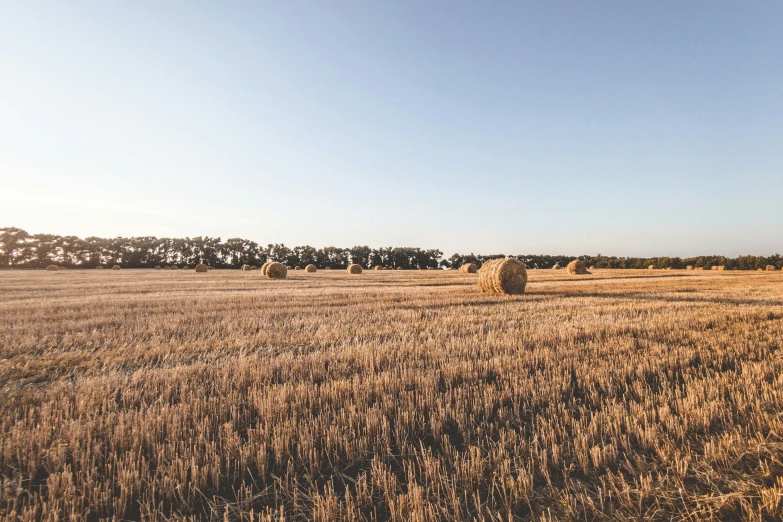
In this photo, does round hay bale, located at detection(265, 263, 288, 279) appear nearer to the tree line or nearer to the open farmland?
the open farmland

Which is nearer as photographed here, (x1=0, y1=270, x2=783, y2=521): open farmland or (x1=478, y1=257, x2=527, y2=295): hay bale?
(x1=0, y1=270, x2=783, y2=521): open farmland

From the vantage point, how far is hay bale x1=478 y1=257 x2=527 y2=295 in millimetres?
15625

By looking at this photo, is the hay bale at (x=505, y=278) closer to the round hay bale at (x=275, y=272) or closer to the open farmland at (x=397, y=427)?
the open farmland at (x=397, y=427)

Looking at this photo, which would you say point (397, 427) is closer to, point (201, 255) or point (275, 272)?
point (275, 272)

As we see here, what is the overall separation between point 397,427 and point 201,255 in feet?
343

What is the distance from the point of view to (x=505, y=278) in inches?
617

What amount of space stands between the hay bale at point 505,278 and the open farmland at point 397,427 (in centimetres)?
913

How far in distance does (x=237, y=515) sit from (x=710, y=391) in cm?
450

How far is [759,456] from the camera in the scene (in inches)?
A: 103

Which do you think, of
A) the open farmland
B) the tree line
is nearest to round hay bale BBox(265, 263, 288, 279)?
the open farmland

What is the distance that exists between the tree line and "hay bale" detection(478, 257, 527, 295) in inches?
2096

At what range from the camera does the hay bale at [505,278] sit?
15625 millimetres

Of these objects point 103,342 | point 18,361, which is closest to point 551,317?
point 103,342

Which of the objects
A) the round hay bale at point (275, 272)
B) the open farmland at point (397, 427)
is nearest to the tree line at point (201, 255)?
the round hay bale at point (275, 272)
